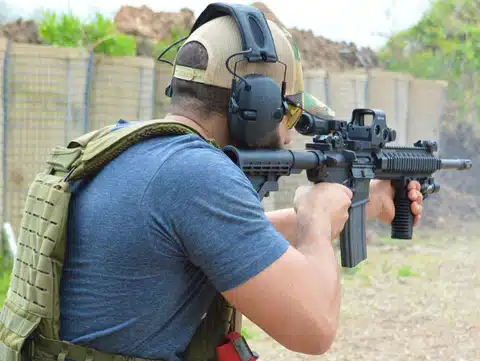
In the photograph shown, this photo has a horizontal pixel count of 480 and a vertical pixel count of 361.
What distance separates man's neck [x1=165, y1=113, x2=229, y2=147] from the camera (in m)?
1.92

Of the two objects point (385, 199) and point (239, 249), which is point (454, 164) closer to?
point (385, 199)

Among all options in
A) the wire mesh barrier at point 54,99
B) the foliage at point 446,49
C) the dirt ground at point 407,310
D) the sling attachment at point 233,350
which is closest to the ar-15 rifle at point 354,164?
the sling attachment at point 233,350

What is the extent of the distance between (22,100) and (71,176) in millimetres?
4324

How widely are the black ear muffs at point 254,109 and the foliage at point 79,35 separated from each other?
15.7 ft

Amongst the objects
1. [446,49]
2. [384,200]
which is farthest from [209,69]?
[446,49]

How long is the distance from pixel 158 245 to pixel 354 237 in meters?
1.16

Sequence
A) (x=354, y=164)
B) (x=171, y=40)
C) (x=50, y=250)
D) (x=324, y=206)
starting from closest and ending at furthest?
(x=50, y=250) → (x=324, y=206) → (x=354, y=164) → (x=171, y=40)

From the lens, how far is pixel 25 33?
700cm

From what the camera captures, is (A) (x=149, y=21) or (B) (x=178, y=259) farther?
(A) (x=149, y=21)

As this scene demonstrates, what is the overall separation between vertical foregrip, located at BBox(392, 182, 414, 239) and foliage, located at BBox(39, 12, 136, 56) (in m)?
4.09

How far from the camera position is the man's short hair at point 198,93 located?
1953mm

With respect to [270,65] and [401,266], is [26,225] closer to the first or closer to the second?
[270,65]

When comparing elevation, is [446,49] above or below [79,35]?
above

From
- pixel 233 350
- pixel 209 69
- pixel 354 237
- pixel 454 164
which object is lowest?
pixel 233 350
